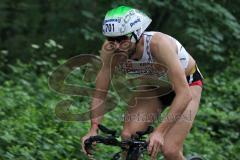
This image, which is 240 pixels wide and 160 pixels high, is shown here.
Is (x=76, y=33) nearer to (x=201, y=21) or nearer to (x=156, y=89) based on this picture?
(x=201, y=21)

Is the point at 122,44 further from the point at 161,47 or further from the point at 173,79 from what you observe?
the point at 173,79

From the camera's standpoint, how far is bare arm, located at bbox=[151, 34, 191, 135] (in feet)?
16.6

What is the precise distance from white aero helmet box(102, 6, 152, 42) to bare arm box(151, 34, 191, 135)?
203 millimetres

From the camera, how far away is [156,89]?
6.27 m

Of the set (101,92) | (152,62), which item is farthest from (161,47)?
(101,92)

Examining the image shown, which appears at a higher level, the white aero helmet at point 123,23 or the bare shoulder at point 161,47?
the white aero helmet at point 123,23

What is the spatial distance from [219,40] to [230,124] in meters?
2.03

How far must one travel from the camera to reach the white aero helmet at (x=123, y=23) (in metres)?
5.12

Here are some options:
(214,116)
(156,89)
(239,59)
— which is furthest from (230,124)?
(156,89)

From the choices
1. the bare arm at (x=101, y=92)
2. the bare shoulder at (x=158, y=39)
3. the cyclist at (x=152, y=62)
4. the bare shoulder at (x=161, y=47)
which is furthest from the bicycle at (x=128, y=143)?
the bare shoulder at (x=158, y=39)

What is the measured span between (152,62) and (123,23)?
575mm

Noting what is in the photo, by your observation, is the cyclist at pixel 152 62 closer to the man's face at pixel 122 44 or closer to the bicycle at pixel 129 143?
the man's face at pixel 122 44

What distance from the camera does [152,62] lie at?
18.3 feet

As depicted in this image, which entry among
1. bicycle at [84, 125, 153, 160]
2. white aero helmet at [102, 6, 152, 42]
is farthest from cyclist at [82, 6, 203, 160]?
bicycle at [84, 125, 153, 160]
